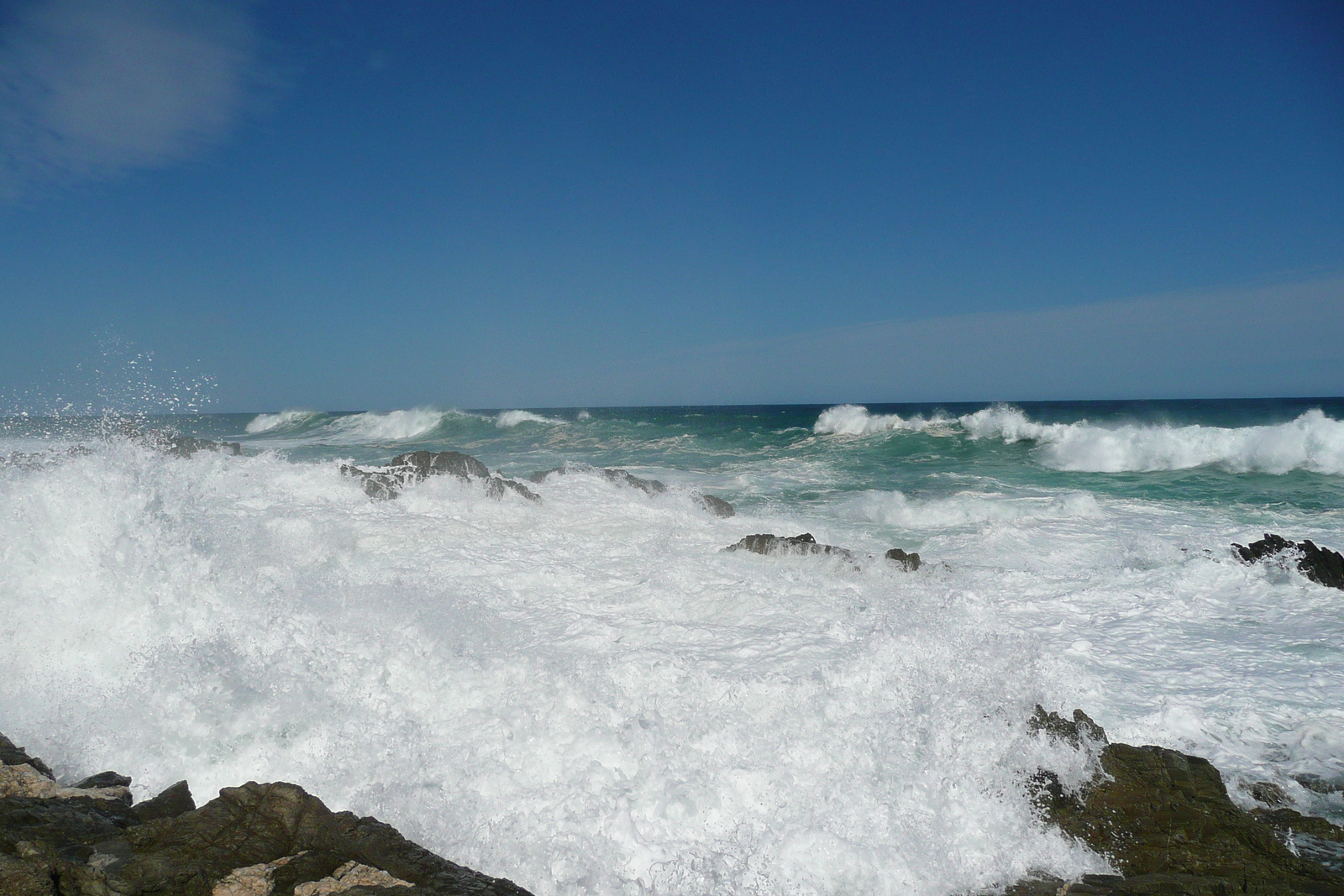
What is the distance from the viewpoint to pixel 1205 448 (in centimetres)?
1939

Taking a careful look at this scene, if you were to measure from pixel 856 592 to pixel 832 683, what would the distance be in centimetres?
242

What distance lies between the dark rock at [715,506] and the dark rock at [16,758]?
9.13 meters

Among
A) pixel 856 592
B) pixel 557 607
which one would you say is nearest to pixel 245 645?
pixel 557 607

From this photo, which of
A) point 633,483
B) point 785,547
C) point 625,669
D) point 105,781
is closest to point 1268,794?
point 625,669

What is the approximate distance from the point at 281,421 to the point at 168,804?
58.2 metres

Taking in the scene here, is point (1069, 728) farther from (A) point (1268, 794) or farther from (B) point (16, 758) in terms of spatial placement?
(B) point (16, 758)

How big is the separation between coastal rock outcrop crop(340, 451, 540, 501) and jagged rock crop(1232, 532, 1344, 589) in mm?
9663

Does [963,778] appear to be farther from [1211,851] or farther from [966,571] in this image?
[966,571]

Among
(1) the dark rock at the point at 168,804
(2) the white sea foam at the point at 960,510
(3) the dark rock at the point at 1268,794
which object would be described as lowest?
(3) the dark rock at the point at 1268,794

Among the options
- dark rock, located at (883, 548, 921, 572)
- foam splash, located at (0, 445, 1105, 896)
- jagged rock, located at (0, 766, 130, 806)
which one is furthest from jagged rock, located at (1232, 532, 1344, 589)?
jagged rock, located at (0, 766, 130, 806)

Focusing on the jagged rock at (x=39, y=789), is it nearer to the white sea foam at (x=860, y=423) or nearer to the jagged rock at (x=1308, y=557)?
the jagged rock at (x=1308, y=557)

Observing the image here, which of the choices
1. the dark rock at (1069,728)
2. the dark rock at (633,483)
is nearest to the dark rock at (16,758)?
the dark rock at (1069,728)

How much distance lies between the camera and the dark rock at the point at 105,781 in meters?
3.74

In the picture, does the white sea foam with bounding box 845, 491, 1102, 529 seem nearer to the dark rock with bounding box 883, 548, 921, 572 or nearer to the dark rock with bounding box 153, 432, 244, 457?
the dark rock with bounding box 883, 548, 921, 572
